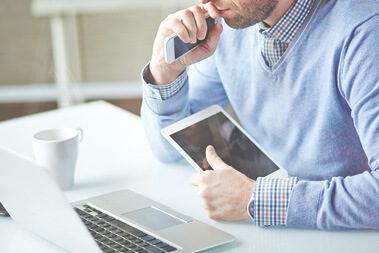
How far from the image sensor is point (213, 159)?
123 centimetres

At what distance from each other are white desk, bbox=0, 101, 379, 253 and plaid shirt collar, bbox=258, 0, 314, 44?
377mm

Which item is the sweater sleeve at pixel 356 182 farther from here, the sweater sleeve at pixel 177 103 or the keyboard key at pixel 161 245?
the sweater sleeve at pixel 177 103

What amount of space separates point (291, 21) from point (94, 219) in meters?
0.61

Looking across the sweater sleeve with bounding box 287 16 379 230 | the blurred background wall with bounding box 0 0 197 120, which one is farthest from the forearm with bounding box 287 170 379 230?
the blurred background wall with bounding box 0 0 197 120

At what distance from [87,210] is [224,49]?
619 millimetres

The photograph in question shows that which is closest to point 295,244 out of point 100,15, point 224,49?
point 224,49

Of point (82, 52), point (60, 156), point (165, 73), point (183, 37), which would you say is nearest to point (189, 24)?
point (183, 37)

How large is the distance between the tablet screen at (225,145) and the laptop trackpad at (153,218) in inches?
6.1

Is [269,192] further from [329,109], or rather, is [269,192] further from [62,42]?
[62,42]

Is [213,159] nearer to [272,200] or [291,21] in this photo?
[272,200]

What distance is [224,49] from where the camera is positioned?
154cm

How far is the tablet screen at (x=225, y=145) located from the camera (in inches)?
49.3

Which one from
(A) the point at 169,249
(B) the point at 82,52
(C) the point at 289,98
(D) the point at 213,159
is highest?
(B) the point at 82,52

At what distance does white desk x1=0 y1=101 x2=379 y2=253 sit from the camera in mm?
1007
